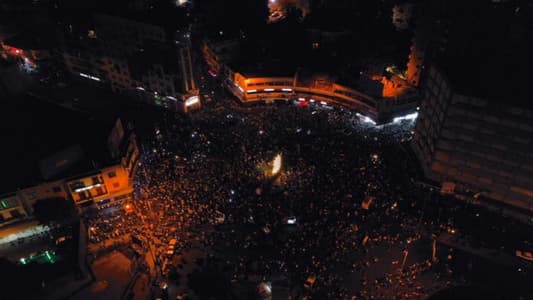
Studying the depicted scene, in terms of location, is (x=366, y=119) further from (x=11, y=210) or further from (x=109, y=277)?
(x=11, y=210)

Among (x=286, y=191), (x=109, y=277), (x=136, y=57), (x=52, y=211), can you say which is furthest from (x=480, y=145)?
(x=136, y=57)

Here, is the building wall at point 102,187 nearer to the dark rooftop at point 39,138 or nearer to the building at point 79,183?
the building at point 79,183

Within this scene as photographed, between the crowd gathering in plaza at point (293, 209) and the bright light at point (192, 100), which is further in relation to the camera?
the bright light at point (192, 100)

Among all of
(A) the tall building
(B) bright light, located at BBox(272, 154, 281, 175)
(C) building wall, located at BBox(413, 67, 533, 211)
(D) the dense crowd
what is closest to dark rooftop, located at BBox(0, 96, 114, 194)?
(D) the dense crowd

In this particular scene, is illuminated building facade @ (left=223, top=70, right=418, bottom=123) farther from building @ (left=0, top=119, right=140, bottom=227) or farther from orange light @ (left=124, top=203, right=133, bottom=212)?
orange light @ (left=124, top=203, right=133, bottom=212)

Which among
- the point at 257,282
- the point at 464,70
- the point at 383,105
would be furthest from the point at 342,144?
the point at 257,282

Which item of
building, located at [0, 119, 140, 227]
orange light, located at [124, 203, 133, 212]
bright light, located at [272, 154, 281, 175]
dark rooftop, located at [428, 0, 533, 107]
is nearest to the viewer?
building, located at [0, 119, 140, 227]

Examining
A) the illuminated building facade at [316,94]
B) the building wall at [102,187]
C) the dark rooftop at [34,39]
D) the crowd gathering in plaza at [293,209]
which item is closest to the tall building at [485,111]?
the crowd gathering in plaza at [293,209]
